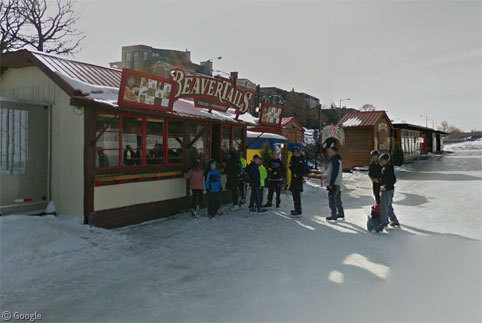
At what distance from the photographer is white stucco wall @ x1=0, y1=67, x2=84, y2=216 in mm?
7316

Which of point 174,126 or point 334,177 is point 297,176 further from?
point 174,126

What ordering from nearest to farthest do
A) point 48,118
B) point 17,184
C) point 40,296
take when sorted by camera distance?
point 40,296 → point 17,184 → point 48,118

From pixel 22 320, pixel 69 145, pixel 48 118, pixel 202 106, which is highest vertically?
pixel 202 106

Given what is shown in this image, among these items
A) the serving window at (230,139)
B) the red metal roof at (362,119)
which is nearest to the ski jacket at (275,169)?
the serving window at (230,139)

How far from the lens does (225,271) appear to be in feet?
17.1

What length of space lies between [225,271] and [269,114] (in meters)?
8.67

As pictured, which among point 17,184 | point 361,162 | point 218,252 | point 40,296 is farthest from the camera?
point 361,162

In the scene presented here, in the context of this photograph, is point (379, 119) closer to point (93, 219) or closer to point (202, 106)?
point (202, 106)

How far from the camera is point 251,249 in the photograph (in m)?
6.34

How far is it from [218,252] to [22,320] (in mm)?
Result: 3143

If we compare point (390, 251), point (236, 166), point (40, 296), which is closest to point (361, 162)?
point (236, 166)

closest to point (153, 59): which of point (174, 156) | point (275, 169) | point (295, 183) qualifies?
point (174, 156)

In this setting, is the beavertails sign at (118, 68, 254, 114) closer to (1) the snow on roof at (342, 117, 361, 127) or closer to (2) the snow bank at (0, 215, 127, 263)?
(2) the snow bank at (0, 215, 127, 263)

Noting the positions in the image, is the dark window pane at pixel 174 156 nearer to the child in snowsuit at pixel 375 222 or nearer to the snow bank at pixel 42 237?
the snow bank at pixel 42 237
